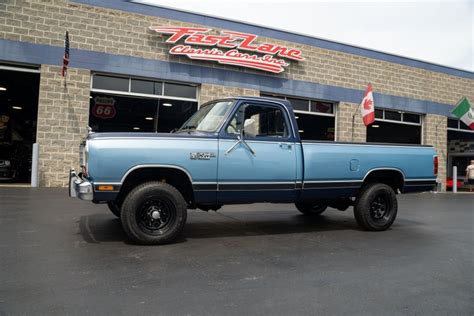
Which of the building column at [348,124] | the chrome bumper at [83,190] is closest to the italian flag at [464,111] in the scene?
the building column at [348,124]

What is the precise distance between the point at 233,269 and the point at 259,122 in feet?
9.26

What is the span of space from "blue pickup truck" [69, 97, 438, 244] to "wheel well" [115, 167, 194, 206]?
1 centimetres

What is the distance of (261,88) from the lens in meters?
16.7

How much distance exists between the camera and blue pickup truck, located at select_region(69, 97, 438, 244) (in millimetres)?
5449

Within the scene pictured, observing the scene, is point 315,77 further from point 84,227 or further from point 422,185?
point 84,227

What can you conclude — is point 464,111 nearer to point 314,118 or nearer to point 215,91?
point 314,118

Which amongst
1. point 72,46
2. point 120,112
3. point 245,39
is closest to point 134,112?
point 120,112

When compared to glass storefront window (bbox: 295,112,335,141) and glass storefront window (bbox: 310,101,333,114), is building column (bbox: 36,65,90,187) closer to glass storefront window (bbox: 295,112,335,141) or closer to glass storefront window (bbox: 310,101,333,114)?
glass storefront window (bbox: 295,112,335,141)

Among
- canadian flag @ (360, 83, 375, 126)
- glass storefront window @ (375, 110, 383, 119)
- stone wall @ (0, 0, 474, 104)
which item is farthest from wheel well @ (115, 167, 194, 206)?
glass storefront window @ (375, 110, 383, 119)

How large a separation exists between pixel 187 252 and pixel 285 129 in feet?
8.41

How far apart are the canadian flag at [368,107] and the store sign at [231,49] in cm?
335

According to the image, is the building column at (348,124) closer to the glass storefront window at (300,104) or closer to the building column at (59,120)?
the glass storefront window at (300,104)

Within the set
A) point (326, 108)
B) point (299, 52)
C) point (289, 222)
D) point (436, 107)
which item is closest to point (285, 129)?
point (289, 222)

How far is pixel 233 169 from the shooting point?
238 inches
